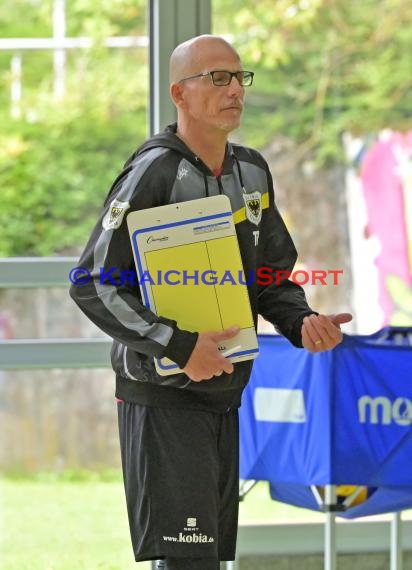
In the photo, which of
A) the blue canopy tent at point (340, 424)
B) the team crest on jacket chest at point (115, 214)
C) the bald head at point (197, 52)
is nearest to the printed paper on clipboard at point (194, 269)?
the team crest on jacket chest at point (115, 214)

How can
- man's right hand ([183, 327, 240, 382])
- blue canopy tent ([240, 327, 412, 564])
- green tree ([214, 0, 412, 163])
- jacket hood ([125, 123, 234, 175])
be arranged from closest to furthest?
man's right hand ([183, 327, 240, 382]), jacket hood ([125, 123, 234, 175]), blue canopy tent ([240, 327, 412, 564]), green tree ([214, 0, 412, 163])

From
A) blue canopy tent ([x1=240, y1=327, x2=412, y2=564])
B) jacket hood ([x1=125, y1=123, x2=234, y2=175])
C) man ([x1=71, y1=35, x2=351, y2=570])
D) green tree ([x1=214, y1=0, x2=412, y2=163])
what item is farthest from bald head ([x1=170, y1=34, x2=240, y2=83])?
green tree ([x1=214, y1=0, x2=412, y2=163])

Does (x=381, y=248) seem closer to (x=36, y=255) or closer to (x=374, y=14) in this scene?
(x=374, y=14)

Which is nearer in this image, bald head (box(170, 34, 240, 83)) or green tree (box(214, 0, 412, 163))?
bald head (box(170, 34, 240, 83))

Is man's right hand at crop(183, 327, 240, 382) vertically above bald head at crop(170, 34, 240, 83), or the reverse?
bald head at crop(170, 34, 240, 83)

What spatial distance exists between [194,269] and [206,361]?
0.74 feet

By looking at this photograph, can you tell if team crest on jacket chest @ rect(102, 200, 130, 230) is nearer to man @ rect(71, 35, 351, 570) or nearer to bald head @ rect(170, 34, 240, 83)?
man @ rect(71, 35, 351, 570)

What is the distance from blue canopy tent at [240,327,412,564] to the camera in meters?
2.68

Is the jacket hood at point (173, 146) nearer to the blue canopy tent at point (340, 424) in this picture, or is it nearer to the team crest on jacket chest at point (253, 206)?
the team crest on jacket chest at point (253, 206)

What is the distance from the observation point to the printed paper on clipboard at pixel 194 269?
87.2 inches

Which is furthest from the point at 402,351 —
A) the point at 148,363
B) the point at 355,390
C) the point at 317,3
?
the point at 317,3

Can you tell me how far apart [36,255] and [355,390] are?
1064 millimetres

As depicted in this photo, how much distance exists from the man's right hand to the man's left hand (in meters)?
0.25

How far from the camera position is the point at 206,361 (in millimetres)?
2125
